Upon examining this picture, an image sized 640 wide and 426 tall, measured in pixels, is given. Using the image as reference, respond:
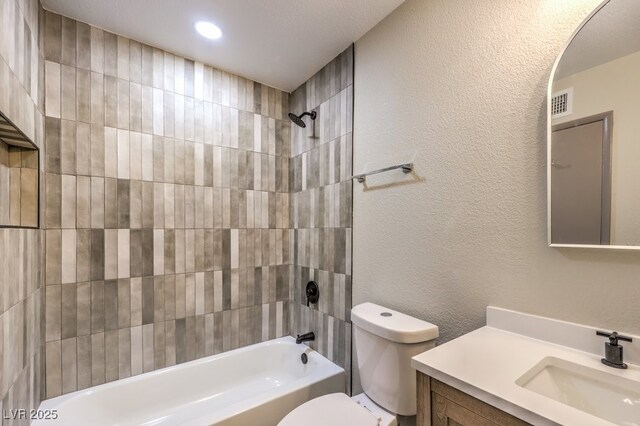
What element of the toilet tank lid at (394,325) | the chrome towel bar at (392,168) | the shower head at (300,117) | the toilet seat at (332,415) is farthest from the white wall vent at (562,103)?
the shower head at (300,117)

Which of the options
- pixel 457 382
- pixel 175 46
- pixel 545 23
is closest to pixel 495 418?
pixel 457 382

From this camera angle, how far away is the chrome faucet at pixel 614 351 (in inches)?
32.8

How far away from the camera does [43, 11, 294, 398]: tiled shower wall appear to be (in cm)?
168

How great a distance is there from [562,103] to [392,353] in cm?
115

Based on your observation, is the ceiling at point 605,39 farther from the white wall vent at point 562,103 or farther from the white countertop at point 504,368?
the white countertop at point 504,368

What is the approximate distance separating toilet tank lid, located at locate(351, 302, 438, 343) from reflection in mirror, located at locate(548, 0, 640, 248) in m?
0.60

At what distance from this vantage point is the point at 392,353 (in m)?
1.28

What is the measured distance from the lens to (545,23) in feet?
3.44

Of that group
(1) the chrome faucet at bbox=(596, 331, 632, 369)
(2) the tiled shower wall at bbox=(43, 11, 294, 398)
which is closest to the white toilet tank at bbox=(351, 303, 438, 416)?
(1) the chrome faucet at bbox=(596, 331, 632, 369)

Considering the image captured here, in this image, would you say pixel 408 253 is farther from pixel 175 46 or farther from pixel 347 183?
pixel 175 46

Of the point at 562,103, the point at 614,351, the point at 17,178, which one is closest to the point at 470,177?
the point at 562,103

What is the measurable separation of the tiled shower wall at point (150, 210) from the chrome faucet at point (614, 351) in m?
2.02

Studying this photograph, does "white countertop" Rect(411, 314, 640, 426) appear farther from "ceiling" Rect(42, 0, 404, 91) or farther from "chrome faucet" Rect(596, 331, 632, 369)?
"ceiling" Rect(42, 0, 404, 91)

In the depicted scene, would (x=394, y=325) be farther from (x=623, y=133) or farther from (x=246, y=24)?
(x=246, y=24)
